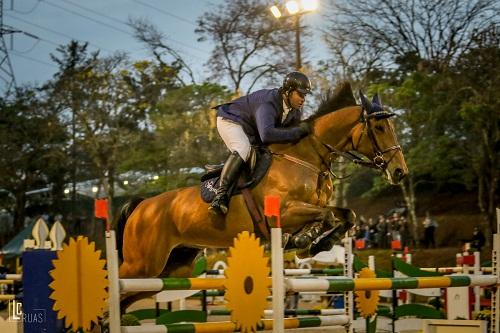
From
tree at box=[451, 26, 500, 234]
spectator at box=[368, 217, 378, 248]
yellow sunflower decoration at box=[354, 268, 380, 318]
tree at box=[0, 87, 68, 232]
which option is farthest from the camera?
tree at box=[0, 87, 68, 232]

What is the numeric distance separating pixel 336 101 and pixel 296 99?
0.48m

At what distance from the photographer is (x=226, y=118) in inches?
238

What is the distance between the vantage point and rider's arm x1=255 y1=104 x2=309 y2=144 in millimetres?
5666

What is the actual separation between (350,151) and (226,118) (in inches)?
42.9

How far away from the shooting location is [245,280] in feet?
12.8

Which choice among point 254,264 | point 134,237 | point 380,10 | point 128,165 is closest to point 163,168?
point 128,165

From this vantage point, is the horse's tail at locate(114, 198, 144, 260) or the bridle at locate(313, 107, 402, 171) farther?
the horse's tail at locate(114, 198, 144, 260)

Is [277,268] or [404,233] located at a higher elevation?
[277,268]

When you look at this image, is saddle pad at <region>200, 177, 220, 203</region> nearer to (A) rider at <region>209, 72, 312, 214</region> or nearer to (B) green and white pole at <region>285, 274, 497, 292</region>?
(A) rider at <region>209, 72, 312, 214</region>

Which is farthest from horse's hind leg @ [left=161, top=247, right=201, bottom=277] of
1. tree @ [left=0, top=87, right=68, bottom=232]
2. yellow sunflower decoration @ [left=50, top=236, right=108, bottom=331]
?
tree @ [left=0, top=87, right=68, bottom=232]

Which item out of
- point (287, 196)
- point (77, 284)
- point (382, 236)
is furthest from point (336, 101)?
point (382, 236)

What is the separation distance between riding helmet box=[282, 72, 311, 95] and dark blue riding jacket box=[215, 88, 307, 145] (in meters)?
0.10

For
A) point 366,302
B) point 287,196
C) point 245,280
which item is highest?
point 287,196

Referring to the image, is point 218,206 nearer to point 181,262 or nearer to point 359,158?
point 181,262
